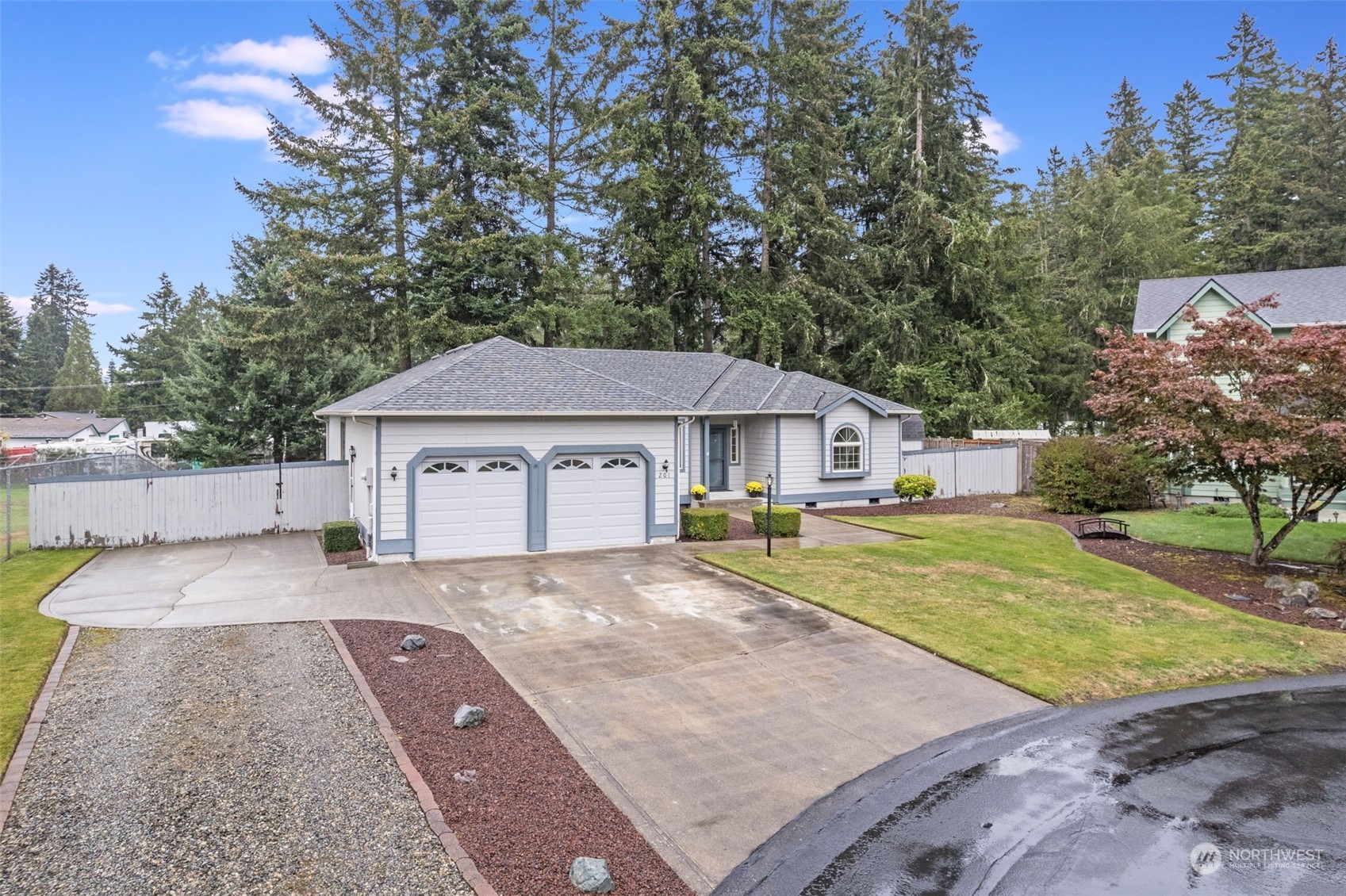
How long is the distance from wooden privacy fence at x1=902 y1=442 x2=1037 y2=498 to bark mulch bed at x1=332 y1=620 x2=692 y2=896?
59.6 ft

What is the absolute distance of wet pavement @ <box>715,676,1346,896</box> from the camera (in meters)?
4.29

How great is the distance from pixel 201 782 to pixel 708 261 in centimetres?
2897

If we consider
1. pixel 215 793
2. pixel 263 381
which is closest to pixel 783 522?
pixel 215 793

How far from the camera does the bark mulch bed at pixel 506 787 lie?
165 inches

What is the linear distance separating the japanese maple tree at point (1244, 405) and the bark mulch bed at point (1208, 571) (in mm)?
709

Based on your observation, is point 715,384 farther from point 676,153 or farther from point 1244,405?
point 676,153

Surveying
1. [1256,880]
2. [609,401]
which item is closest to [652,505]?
[609,401]

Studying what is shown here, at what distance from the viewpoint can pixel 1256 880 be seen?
4312 millimetres

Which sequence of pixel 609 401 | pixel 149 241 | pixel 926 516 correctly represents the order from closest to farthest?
pixel 609 401, pixel 926 516, pixel 149 241

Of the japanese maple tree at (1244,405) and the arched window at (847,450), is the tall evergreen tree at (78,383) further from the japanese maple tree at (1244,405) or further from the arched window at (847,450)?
the japanese maple tree at (1244,405)

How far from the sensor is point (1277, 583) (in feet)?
38.8

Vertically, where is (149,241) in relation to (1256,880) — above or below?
above

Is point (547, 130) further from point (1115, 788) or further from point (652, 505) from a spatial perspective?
point (1115, 788)

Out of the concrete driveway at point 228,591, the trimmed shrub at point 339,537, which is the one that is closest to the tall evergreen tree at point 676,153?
the trimmed shrub at point 339,537
